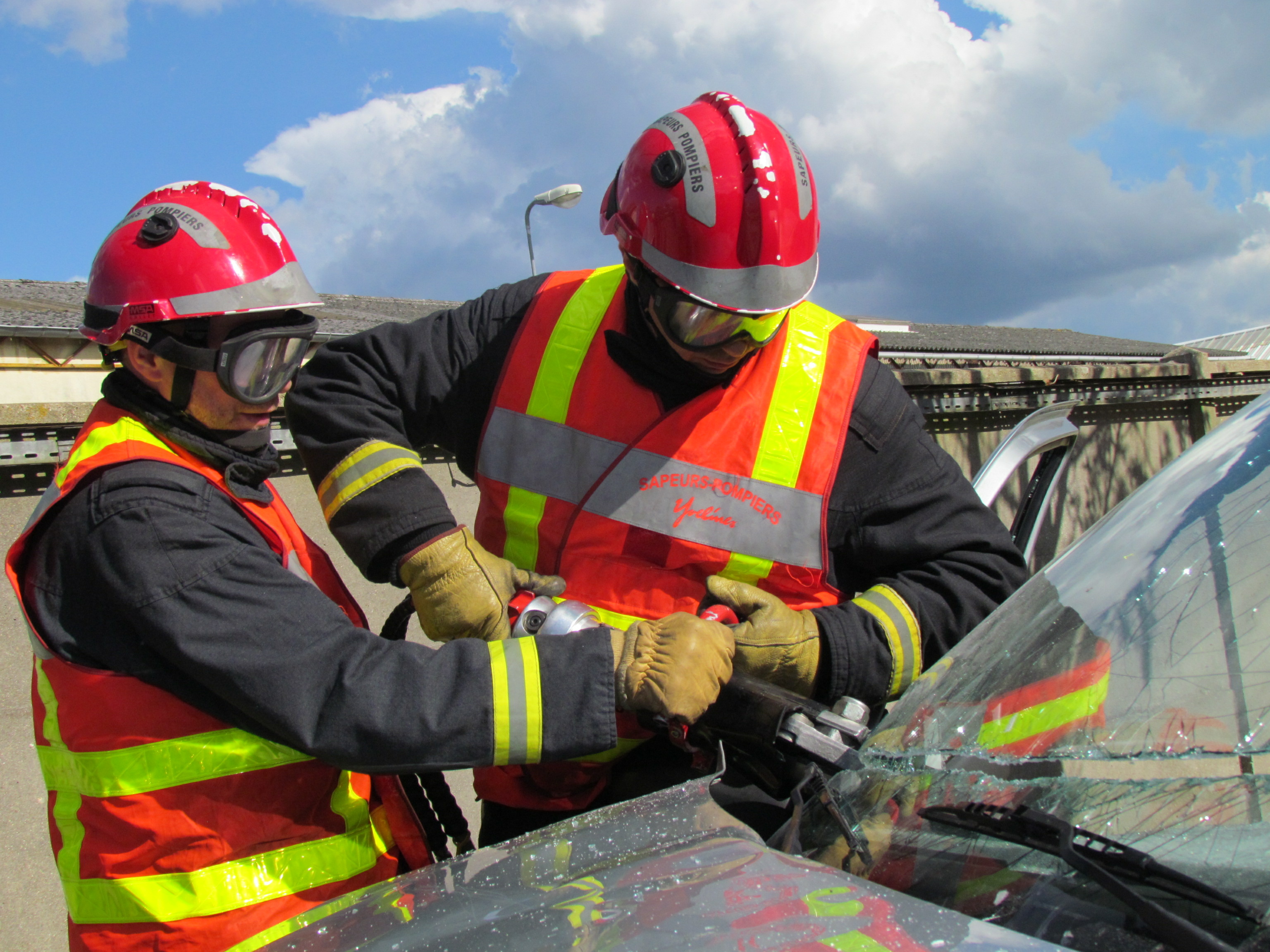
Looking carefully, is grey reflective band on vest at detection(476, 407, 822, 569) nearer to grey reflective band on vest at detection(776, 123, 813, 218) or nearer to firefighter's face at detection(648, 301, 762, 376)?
firefighter's face at detection(648, 301, 762, 376)

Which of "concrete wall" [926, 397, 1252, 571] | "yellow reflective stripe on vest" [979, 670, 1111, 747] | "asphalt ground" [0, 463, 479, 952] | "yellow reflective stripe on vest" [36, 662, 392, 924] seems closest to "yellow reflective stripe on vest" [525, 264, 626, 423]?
"yellow reflective stripe on vest" [36, 662, 392, 924]

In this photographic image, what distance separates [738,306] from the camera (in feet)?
6.64

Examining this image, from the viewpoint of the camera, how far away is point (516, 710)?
1.59 meters

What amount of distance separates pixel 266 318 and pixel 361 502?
17.7 inches

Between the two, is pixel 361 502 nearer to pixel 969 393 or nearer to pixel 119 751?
pixel 119 751

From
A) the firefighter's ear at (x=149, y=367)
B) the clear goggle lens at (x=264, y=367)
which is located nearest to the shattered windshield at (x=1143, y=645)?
the clear goggle lens at (x=264, y=367)

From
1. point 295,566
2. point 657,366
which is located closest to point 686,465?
point 657,366

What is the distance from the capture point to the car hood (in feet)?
3.02

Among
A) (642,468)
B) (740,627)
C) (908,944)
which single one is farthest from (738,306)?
(908,944)

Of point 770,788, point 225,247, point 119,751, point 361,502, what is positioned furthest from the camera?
point 361,502

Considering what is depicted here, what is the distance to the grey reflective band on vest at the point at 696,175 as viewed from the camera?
204cm

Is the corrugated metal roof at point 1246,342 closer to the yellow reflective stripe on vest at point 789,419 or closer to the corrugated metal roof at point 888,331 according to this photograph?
the corrugated metal roof at point 888,331

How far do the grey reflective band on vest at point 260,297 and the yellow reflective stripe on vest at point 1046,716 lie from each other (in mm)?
1545

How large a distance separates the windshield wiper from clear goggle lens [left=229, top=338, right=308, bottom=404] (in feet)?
4.96
